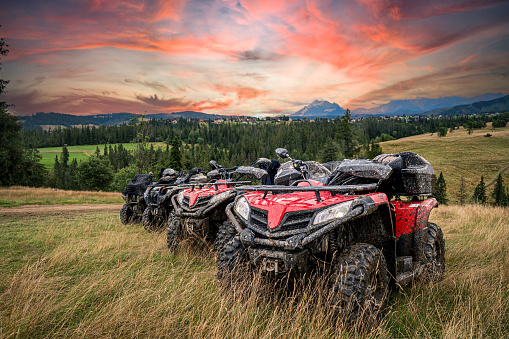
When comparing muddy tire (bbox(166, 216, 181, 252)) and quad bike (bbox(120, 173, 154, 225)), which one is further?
quad bike (bbox(120, 173, 154, 225))

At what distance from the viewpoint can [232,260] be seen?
13.0ft

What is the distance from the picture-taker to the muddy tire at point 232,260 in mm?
3926

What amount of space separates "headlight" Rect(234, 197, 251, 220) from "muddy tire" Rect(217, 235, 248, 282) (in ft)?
1.01

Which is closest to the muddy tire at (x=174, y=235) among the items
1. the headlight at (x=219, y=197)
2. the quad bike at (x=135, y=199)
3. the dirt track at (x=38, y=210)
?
the headlight at (x=219, y=197)

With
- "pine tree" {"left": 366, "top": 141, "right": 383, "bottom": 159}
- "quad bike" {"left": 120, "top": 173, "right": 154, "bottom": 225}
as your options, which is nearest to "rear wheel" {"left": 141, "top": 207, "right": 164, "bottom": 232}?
"quad bike" {"left": 120, "top": 173, "right": 154, "bottom": 225}

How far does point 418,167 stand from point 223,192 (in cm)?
356

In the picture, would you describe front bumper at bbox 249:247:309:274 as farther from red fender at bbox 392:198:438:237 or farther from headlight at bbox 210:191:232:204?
headlight at bbox 210:191:232:204

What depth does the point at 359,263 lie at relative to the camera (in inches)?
124

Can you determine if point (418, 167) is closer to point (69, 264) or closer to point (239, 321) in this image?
point (239, 321)

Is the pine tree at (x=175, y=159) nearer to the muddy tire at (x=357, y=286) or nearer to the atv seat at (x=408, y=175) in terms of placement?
the atv seat at (x=408, y=175)

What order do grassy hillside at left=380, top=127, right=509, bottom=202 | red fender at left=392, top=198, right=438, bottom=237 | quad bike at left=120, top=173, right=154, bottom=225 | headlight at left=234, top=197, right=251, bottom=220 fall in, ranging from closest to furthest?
headlight at left=234, top=197, right=251, bottom=220
red fender at left=392, top=198, right=438, bottom=237
quad bike at left=120, top=173, right=154, bottom=225
grassy hillside at left=380, top=127, right=509, bottom=202

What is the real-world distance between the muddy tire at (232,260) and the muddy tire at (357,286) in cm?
120

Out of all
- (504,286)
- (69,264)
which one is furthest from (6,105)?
(504,286)

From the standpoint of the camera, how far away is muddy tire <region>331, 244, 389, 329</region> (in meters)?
3.08
